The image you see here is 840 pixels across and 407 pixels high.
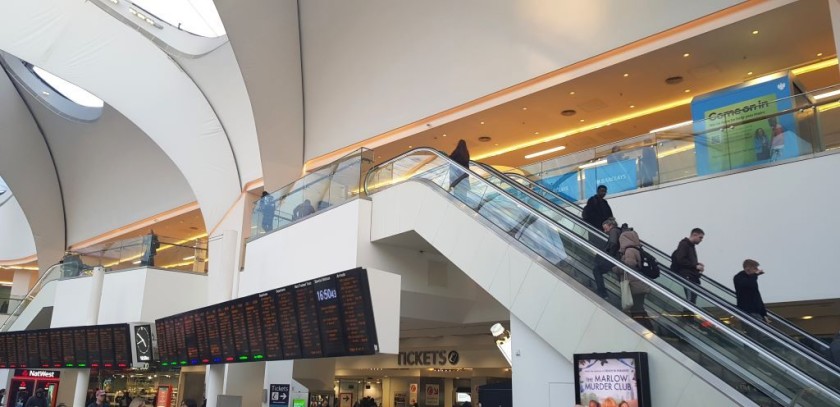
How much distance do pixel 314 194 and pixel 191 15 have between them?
13212 millimetres

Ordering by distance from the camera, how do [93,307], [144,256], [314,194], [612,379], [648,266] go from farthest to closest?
[144,256] < [93,307] < [314,194] < [648,266] < [612,379]

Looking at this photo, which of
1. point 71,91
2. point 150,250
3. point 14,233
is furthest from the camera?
point 14,233

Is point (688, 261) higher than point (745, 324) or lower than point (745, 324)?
higher

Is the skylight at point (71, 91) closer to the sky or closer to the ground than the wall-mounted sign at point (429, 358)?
closer to the sky

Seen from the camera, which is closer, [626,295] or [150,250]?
[626,295]

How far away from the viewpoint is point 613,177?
11.4 metres

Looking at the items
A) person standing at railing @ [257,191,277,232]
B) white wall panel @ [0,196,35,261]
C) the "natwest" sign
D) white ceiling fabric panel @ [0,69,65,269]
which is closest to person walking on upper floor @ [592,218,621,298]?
person standing at railing @ [257,191,277,232]

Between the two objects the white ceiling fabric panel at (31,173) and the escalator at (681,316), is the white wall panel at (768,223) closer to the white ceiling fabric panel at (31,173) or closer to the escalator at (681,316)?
the escalator at (681,316)

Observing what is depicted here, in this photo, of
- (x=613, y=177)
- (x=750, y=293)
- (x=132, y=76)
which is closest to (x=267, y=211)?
(x=613, y=177)

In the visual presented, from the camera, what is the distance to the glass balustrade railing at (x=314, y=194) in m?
11.9

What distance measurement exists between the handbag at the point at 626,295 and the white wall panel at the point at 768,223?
3.15 metres

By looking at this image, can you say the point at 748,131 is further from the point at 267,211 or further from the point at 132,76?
the point at 132,76

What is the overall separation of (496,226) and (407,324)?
4.86m

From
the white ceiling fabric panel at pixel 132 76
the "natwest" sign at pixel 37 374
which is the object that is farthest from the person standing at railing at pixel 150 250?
the "natwest" sign at pixel 37 374
